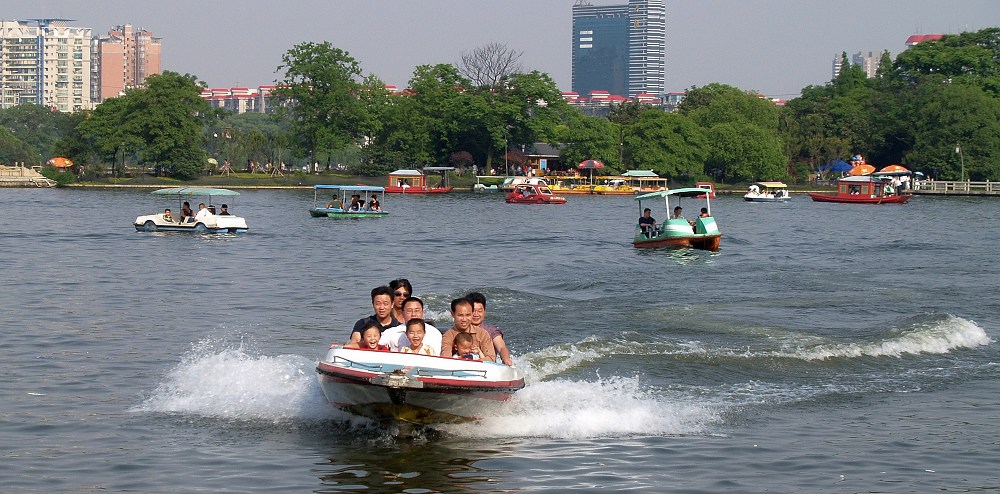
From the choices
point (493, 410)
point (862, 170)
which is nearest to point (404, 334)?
point (493, 410)

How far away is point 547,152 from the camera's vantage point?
394 ft

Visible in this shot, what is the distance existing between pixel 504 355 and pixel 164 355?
278 inches

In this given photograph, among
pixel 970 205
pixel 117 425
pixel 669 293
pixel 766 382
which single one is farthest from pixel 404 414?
pixel 970 205

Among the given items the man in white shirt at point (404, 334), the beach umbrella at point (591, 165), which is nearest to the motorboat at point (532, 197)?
the beach umbrella at point (591, 165)

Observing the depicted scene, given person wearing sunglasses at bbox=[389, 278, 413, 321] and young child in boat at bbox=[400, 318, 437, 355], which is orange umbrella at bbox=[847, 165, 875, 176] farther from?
young child in boat at bbox=[400, 318, 437, 355]

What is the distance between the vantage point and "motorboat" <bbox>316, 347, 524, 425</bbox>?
478 inches

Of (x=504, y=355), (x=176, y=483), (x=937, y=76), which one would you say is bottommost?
(x=176, y=483)

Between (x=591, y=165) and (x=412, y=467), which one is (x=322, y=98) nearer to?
(x=591, y=165)

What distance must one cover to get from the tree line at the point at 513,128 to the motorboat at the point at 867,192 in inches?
788

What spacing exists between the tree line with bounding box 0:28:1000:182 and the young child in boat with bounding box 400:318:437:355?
92196 mm

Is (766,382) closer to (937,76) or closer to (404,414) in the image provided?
(404,414)

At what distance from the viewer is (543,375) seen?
16.8 metres

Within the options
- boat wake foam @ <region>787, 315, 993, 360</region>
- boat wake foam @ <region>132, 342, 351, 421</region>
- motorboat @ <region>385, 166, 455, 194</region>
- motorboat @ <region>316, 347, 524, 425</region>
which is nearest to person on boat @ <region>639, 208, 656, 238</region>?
boat wake foam @ <region>787, 315, 993, 360</region>

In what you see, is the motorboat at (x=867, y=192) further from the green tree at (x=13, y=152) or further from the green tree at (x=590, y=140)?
the green tree at (x=13, y=152)
